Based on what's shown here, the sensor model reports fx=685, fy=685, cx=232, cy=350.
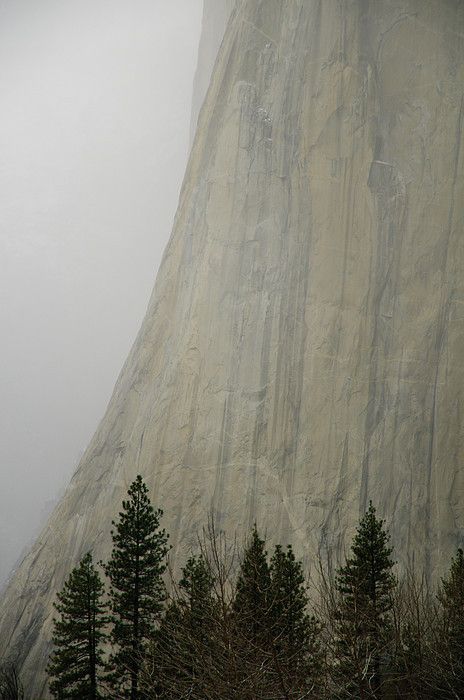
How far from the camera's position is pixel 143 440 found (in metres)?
24.9

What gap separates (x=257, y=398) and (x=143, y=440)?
4.43 m

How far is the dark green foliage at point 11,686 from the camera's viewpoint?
21944 millimetres

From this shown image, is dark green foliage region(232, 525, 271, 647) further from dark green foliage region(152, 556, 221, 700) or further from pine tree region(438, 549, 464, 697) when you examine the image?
pine tree region(438, 549, 464, 697)

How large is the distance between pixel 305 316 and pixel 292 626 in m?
12.1

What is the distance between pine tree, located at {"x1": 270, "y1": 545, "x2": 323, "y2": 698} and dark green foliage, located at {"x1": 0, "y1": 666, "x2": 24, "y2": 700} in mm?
10292

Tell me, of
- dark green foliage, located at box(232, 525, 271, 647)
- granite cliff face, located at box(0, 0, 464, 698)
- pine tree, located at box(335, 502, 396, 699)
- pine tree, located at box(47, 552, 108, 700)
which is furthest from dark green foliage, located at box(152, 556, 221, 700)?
granite cliff face, located at box(0, 0, 464, 698)

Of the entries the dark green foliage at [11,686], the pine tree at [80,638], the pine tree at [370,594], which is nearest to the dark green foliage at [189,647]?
the pine tree at [80,638]

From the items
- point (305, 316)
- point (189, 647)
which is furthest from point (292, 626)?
point (305, 316)

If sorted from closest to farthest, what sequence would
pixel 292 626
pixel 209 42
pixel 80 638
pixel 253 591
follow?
pixel 292 626 < pixel 253 591 < pixel 80 638 < pixel 209 42

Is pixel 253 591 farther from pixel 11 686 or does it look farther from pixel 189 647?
pixel 11 686

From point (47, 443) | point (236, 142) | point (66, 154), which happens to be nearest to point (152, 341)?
point (236, 142)

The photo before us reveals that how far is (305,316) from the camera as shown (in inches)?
991

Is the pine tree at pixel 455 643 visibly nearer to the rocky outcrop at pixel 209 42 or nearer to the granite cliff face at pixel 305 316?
the granite cliff face at pixel 305 316

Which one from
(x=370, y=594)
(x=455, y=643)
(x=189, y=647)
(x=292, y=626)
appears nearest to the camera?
(x=455, y=643)
